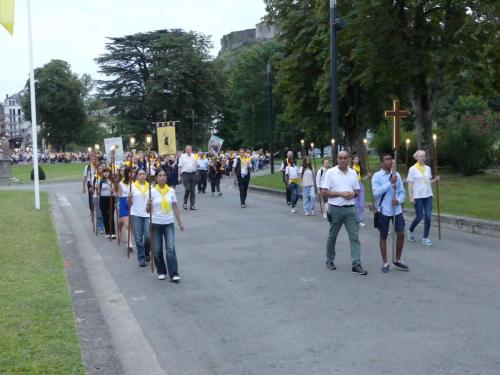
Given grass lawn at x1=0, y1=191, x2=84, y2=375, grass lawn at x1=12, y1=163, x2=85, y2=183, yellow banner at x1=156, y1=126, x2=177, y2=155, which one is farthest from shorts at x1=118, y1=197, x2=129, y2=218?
grass lawn at x1=12, y1=163, x2=85, y2=183

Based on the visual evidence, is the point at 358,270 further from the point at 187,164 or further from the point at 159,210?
the point at 187,164

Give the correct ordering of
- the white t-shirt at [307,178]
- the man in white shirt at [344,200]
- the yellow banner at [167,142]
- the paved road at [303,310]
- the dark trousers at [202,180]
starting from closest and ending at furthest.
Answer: the paved road at [303,310] → the man in white shirt at [344,200] → the white t-shirt at [307,178] → the dark trousers at [202,180] → the yellow banner at [167,142]

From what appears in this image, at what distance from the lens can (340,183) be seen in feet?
31.0

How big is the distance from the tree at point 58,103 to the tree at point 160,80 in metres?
25.3

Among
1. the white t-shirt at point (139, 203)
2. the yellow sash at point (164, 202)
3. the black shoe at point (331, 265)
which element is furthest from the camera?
the white t-shirt at point (139, 203)

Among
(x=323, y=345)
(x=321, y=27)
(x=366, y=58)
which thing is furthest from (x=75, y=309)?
(x=321, y=27)

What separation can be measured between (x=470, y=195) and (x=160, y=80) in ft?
165

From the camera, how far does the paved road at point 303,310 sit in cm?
563

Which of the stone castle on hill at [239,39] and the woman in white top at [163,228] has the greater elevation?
the stone castle on hill at [239,39]

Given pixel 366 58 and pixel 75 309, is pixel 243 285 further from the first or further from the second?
pixel 366 58

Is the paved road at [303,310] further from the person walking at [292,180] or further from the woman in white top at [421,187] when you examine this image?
the person walking at [292,180]

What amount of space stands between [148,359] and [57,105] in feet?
309

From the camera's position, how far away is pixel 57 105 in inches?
3750

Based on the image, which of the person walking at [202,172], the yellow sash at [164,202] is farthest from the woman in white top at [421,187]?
the person walking at [202,172]
